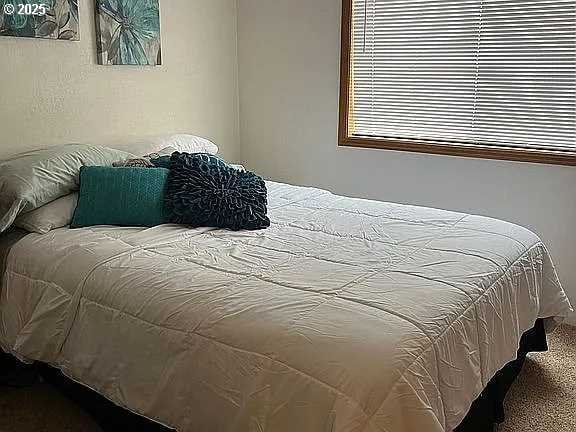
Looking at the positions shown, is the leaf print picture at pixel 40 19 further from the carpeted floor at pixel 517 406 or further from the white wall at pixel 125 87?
the carpeted floor at pixel 517 406

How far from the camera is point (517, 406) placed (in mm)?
2361

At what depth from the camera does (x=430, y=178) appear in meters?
3.36

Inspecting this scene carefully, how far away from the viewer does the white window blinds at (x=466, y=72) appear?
9.64ft

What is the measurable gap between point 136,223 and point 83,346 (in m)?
0.66

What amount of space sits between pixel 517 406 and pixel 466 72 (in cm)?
170

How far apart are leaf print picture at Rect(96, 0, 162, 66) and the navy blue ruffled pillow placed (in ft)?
2.76

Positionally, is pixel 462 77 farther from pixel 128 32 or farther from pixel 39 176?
pixel 39 176

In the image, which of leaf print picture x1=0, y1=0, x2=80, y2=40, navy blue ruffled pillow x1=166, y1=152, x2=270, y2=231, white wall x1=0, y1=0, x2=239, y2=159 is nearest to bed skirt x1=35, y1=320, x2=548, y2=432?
navy blue ruffled pillow x1=166, y1=152, x2=270, y2=231

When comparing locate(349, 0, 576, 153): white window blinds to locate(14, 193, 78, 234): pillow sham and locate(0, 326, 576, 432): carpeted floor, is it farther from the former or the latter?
locate(14, 193, 78, 234): pillow sham

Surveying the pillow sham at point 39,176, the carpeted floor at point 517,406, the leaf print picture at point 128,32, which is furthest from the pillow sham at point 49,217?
the leaf print picture at point 128,32

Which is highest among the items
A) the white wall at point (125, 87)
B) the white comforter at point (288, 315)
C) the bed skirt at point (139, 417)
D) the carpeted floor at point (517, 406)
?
the white wall at point (125, 87)

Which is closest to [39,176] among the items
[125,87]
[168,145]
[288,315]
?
[168,145]

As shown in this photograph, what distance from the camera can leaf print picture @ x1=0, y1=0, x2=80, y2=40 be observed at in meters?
2.65

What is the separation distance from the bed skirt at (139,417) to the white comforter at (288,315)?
4.9 inches
